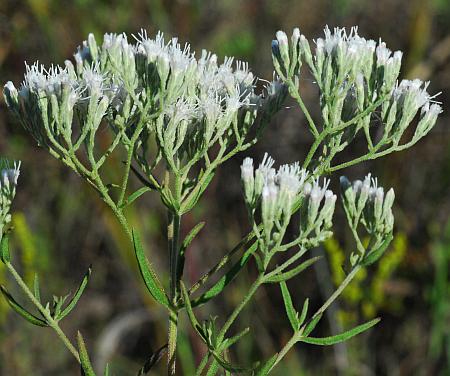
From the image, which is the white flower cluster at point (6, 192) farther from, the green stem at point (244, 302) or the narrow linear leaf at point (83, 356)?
the green stem at point (244, 302)

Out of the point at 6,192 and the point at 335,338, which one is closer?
the point at 335,338

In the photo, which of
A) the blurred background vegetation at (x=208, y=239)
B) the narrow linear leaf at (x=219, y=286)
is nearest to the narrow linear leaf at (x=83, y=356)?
the narrow linear leaf at (x=219, y=286)

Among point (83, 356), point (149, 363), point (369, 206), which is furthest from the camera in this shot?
point (369, 206)

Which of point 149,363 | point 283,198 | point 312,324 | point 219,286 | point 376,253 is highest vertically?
point 283,198

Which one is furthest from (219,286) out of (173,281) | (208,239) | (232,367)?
(208,239)

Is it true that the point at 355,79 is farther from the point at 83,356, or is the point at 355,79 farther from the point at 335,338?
the point at 83,356

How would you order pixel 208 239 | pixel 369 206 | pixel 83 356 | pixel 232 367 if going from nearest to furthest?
pixel 232 367 < pixel 83 356 < pixel 369 206 < pixel 208 239

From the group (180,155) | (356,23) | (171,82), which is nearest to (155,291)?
(180,155)
